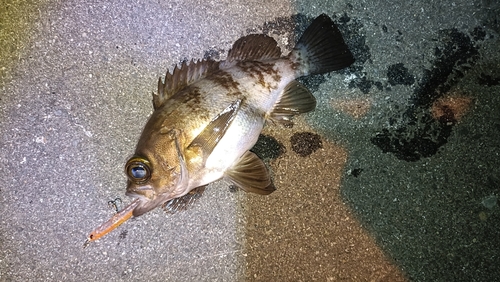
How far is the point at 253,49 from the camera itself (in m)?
3.00

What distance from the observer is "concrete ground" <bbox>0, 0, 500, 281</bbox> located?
124 inches

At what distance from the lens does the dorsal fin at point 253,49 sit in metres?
2.98

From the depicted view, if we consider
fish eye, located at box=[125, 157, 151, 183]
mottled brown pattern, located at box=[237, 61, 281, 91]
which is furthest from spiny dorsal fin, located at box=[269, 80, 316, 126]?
fish eye, located at box=[125, 157, 151, 183]

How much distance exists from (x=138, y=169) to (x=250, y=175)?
2.67 feet

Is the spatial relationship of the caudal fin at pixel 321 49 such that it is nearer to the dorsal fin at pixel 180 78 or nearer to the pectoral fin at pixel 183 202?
the dorsal fin at pixel 180 78

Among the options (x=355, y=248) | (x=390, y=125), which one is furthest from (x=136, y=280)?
(x=390, y=125)

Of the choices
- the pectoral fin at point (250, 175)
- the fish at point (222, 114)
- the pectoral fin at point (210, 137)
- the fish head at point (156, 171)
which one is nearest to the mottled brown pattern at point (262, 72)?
the fish at point (222, 114)

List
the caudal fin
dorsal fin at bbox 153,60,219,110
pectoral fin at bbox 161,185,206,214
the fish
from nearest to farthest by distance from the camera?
the fish, dorsal fin at bbox 153,60,219,110, the caudal fin, pectoral fin at bbox 161,185,206,214

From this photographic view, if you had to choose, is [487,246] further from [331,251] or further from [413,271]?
[331,251]

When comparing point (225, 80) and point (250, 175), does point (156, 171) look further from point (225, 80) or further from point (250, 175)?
point (225, 80)

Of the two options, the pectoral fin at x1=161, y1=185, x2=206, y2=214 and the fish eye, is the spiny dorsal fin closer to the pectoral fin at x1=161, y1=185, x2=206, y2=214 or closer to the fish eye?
the pectoral fin at x1=161, y1=185, x2=206, y2=214

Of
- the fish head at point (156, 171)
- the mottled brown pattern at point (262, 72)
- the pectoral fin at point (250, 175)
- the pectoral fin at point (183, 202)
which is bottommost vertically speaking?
the pectoral fin at point (183, 202)

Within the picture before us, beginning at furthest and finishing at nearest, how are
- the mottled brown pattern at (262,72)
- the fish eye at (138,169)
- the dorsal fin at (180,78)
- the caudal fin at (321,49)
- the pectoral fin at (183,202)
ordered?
the pectoral fin at (183,202)
the caudal fin at (321,49)
the mottled brown pattern at (262,72)
the dorsal fin at (180,78)
the fish eye at (138,169)

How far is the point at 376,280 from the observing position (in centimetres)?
314
